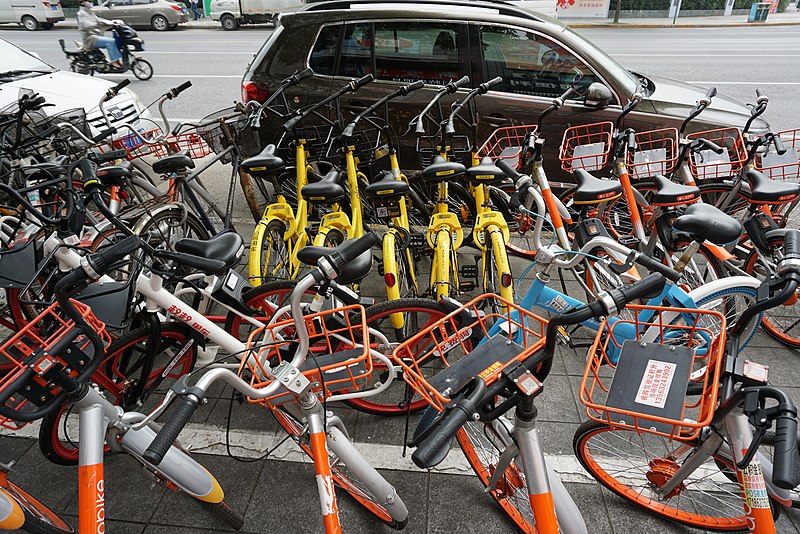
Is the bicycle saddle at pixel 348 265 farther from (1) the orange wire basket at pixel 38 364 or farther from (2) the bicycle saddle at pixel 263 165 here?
(2) the bicycle saddle at pixel 263 165

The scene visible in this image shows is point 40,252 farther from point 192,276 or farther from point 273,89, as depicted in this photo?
point 273,89

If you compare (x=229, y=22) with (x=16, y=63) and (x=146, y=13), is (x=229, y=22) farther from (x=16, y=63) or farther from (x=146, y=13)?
(x=16, y=63)

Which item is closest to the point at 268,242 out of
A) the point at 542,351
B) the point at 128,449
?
the point at 128,449

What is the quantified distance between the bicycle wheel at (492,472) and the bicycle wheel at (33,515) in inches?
70.0

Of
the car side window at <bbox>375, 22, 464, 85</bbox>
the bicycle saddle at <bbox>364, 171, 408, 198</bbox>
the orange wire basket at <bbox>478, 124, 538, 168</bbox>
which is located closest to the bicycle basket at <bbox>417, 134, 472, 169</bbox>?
the orange wire basket at <bbox>478, 124, 538, 168</bbox>

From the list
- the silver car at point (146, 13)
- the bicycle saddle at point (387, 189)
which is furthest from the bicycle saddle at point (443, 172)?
the silver car at point (146, 13)

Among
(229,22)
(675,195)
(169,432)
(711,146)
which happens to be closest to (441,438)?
(169,432)

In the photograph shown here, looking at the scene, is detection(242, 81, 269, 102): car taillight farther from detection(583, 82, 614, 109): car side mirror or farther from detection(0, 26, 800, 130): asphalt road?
detection(0, 26, 800, 130): asphalt road

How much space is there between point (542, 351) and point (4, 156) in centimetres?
430

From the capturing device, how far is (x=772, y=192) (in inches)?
116

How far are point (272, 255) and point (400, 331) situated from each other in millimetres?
1364

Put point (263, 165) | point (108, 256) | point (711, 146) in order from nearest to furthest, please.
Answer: point (108, 256) < point (263, 165) < point (711, 146)

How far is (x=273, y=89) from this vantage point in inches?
182

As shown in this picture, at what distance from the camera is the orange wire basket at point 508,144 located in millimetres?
3770
